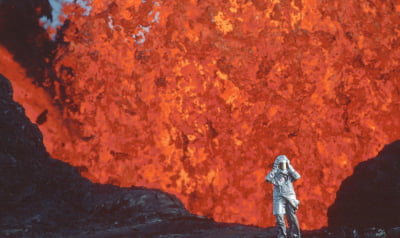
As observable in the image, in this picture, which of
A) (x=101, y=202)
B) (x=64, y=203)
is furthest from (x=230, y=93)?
(x=64, y=203)

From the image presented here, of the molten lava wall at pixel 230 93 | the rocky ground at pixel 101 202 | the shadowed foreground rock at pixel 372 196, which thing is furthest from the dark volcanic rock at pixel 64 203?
the shadowed foreground rock at pixel 372 196

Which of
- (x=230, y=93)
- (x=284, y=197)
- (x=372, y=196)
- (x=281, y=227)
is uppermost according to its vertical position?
(x=230, y=93)

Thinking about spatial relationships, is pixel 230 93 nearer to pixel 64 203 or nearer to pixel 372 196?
pixel 372 196

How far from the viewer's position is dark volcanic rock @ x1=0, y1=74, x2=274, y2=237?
10.8 metres

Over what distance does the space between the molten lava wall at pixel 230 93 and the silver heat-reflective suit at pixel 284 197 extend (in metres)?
10.7

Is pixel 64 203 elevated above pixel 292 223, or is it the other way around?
pixel 64 203

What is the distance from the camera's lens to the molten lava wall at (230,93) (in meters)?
17.5

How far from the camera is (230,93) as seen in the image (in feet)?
60.2

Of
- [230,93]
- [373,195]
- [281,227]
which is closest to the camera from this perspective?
[281,227]

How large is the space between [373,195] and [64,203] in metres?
11.3

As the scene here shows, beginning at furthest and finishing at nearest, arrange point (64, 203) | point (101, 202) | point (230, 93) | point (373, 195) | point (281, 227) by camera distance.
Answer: point (230, 93) < point (64, 203) < point (101, 202) < point (373, 195) < point (281, 227)

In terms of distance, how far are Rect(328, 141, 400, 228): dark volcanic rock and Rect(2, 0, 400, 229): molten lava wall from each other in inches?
161

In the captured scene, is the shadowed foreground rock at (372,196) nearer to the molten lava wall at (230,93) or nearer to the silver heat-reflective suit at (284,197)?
the molten lava wall at (230,93)

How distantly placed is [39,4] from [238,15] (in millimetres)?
10005
